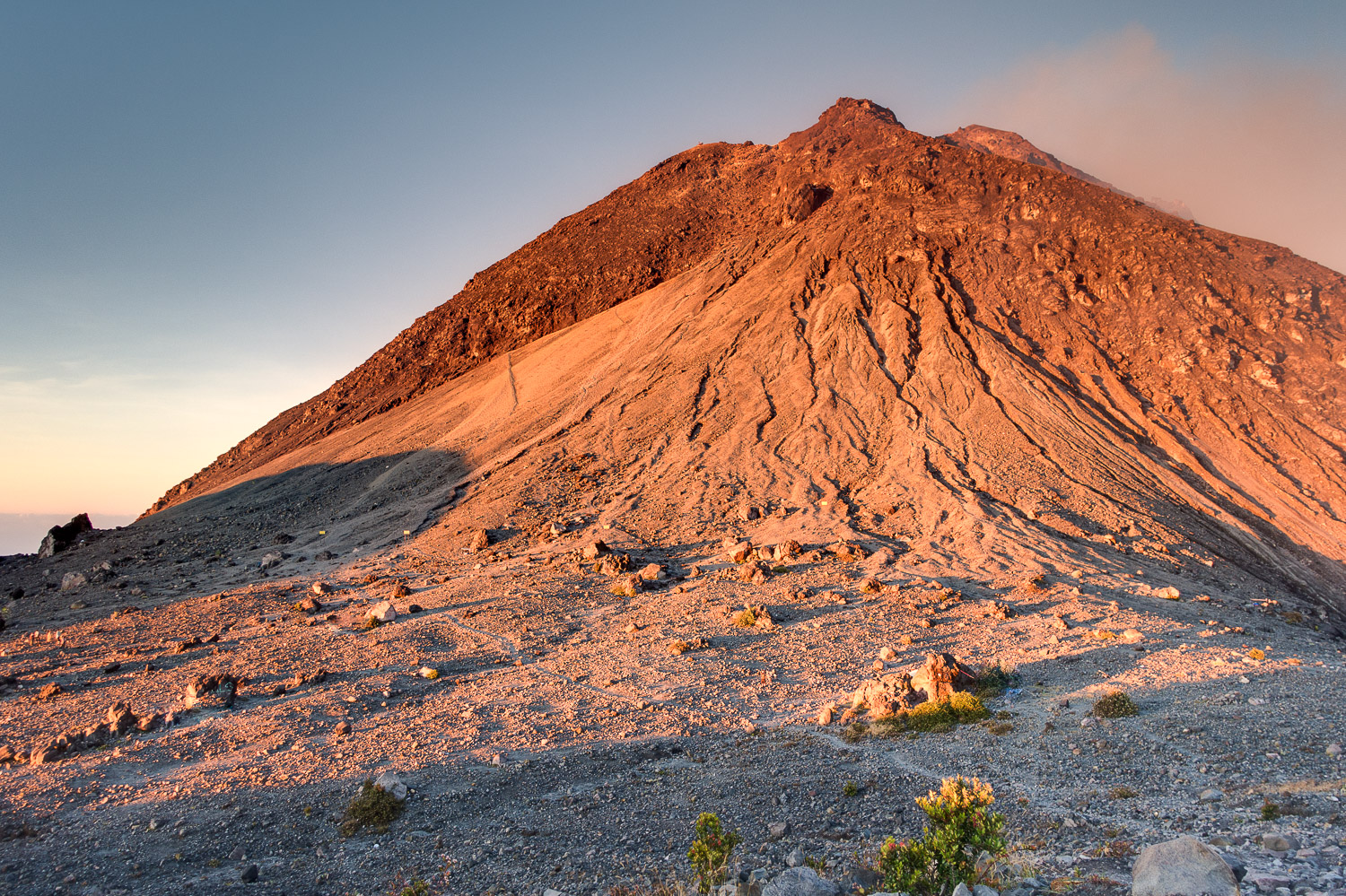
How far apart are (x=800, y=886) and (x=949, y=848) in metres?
1.27

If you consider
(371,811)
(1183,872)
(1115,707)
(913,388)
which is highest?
(913,388)

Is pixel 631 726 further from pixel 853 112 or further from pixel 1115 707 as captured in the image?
pixel 853 112

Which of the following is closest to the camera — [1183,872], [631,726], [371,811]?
[1183,872]

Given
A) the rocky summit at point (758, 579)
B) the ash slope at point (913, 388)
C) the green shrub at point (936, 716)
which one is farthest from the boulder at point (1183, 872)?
the ash slope at point (913, 388)

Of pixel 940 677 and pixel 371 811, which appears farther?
pixel 940 677

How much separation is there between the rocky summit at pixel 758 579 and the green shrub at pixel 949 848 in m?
0.14

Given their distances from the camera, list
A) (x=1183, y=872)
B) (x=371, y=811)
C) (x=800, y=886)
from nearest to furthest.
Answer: (x=1183, y=872) < (x=800, y=886) < (x=371, y=811)

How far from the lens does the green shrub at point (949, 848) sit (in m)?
5.55

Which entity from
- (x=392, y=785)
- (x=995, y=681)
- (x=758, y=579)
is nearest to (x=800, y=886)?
(x=392, y=785)

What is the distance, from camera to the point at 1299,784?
7.55 metres

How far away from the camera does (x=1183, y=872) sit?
16.9 feet

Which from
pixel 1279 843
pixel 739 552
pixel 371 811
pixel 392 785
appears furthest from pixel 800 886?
pixel 739 552

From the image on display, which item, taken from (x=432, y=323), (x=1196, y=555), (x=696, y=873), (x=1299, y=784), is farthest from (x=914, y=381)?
(x=432, y=323)

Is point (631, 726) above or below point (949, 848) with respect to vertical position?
below
